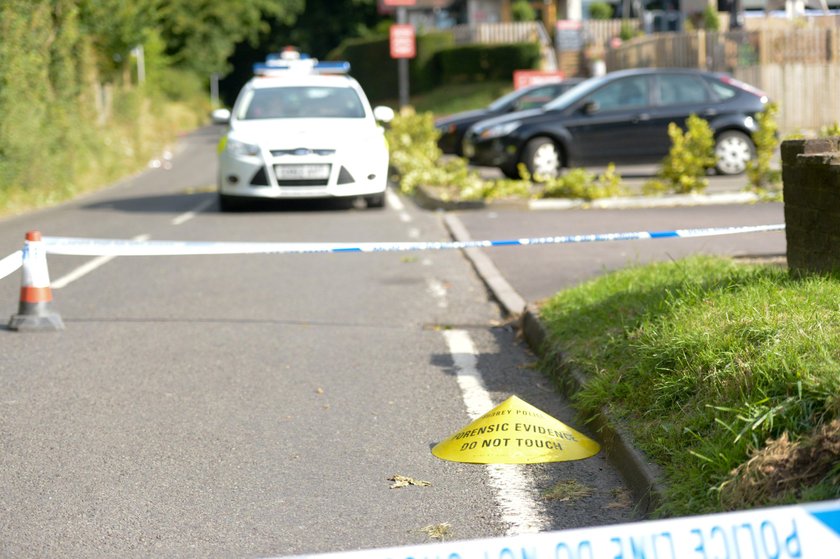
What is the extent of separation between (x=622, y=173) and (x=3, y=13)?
10228 mm

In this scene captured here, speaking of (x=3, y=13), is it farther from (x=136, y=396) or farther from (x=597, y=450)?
(x=597, y=450)

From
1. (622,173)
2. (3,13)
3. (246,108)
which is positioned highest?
(3,13)

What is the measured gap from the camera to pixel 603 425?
539 centimetres

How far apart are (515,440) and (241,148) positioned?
11.1m

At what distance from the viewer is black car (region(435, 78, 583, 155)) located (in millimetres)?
Result: 23984

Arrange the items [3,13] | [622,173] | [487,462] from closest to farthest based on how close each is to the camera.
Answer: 1. [487,462]
2. [3,13]
3. [622,173]

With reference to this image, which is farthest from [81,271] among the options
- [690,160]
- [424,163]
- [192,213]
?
[424,163]

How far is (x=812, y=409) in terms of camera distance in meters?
4.21

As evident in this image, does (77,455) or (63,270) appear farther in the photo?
(63,270)

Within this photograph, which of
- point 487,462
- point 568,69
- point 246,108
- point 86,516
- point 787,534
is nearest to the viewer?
point 787,534

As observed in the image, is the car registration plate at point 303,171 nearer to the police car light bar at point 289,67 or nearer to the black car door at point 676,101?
the black car door at point 676,101

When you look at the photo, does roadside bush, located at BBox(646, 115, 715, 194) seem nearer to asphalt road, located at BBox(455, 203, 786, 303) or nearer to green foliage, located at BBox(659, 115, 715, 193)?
green foliage, located at BBox(659, 115, 715, 193)

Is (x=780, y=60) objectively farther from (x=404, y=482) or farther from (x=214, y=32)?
(x=214, y=32)

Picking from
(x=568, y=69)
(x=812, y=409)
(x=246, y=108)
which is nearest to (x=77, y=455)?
(x=812, y=409)
